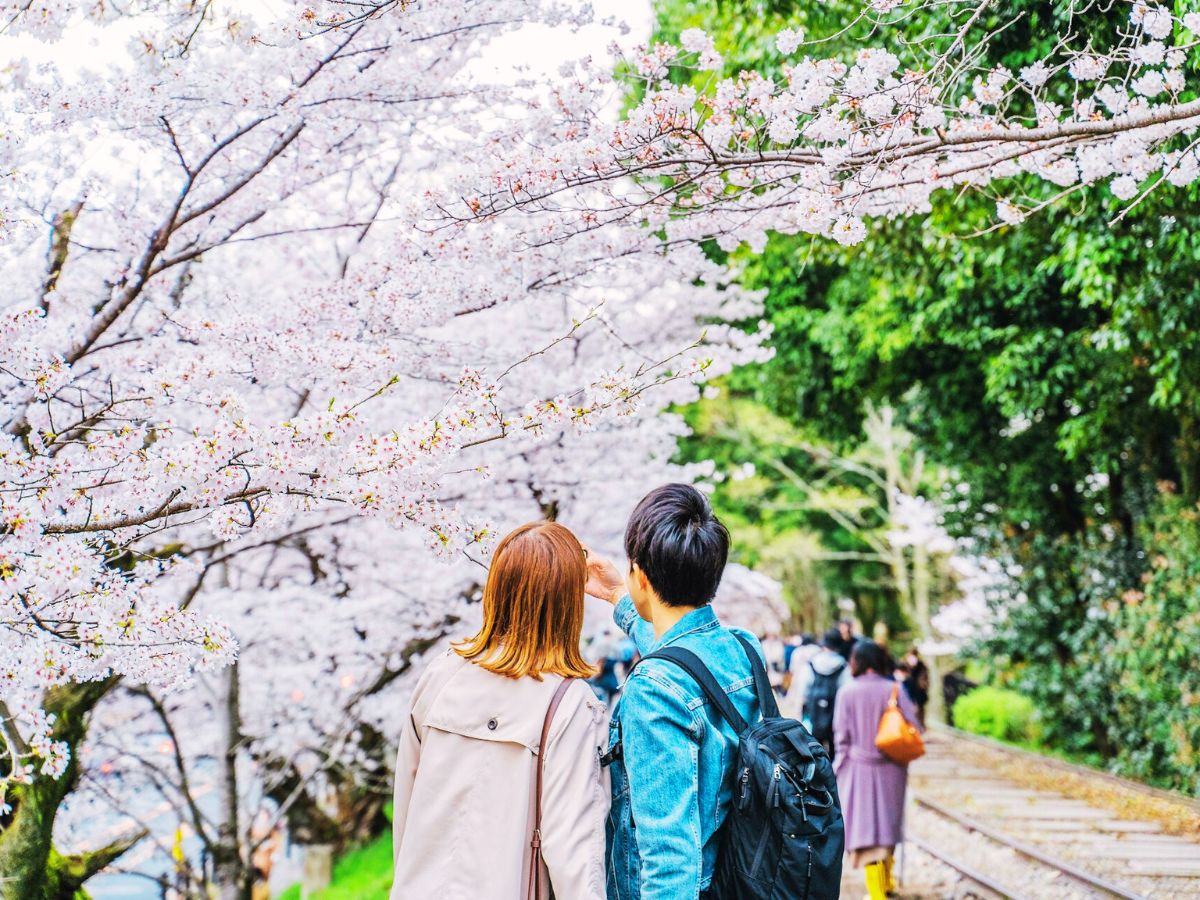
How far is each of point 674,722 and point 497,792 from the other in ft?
1.26

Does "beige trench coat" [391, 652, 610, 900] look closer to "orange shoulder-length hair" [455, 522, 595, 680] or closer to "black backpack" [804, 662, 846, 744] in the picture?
"orange shoulder-length hair" [455, 522, 595, 680]

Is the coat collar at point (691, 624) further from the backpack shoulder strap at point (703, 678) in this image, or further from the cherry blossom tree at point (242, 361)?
the cherry blossom tree at point (242, 361)

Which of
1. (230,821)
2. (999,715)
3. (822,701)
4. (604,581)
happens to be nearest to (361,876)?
(230,821)

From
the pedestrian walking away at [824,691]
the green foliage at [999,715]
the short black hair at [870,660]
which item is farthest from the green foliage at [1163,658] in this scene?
the short black hair at [870,660]

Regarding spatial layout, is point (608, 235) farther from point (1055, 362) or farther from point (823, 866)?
point (1055, 362)

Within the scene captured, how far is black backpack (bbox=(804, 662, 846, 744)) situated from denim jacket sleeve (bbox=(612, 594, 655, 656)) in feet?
15.8

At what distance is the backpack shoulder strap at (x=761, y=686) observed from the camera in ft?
6.66

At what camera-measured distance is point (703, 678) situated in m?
1.92

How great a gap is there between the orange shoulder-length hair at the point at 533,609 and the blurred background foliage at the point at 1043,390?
431cm

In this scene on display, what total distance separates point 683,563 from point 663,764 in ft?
1.38

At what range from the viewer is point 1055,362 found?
9.30 meters

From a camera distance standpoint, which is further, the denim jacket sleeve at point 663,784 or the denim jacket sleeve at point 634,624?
the denim jacket sleeve at point 634,624

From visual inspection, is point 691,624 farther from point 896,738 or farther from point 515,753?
point 896,738

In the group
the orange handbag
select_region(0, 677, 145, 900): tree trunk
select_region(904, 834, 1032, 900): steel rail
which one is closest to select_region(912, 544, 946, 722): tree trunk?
select_region(904, 834, 1032, 900): steel rail
